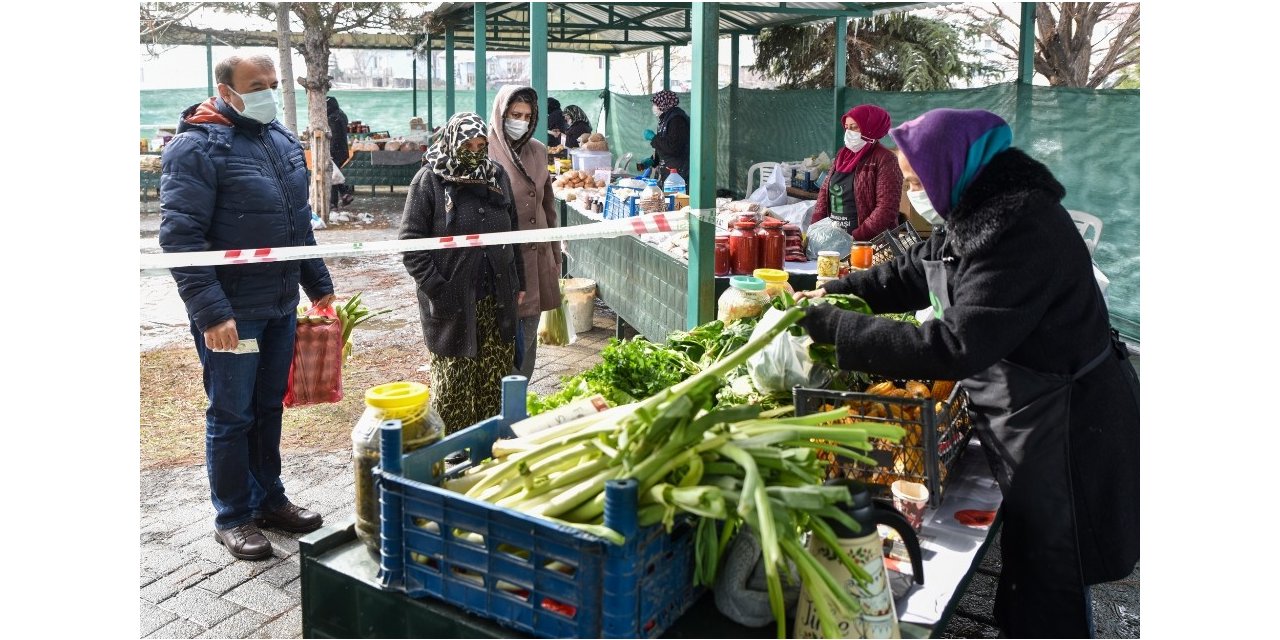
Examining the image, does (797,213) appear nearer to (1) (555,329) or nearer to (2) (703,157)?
(1) (555,329)

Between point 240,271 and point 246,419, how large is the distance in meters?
0.66

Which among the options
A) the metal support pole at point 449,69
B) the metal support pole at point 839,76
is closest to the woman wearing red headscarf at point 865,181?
Result: the metal support pole at point 839,76

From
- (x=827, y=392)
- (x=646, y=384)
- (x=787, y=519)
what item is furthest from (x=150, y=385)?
(x=787, y=519)

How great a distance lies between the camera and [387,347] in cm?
841

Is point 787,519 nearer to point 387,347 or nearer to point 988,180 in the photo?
point 988,180

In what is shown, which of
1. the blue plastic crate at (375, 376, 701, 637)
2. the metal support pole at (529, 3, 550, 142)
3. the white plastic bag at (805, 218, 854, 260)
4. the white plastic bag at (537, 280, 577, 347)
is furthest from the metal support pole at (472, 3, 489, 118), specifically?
the blue plastic crate at (375, 376, 701, 637)

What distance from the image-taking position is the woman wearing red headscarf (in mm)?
7008

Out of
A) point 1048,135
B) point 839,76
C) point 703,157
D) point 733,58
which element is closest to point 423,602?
point 703,157

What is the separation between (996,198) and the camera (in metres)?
2.58

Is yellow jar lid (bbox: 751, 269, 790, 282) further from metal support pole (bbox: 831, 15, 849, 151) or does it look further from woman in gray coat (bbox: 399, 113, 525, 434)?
metal support pole (bbox: 831, 15, 849, 151)

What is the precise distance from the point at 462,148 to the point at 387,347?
406 centimetres

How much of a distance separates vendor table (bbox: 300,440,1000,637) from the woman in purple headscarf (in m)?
0.26

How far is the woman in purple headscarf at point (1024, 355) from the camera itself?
8.26 ft

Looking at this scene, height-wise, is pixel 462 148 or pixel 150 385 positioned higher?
pixel 462 148
